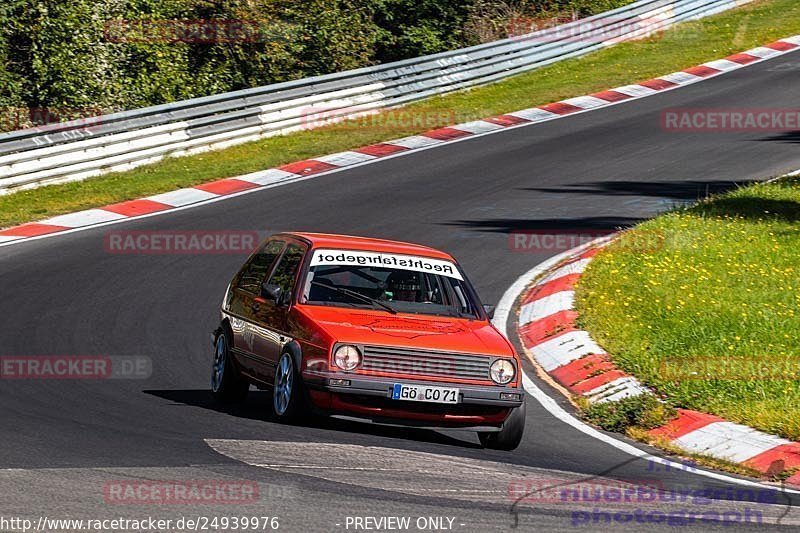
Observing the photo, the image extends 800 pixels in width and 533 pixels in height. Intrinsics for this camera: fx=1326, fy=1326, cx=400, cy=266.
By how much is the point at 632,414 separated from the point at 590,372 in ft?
5.31

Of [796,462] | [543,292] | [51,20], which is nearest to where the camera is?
[796,462]

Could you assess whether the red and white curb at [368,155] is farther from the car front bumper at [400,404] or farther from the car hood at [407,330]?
the car front bumper at [400,404]

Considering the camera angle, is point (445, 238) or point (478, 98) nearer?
point (445, 238)

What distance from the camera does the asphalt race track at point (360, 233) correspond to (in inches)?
302

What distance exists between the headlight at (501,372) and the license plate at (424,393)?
378 millimetres

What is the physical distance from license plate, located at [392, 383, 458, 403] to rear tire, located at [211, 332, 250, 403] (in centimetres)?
203

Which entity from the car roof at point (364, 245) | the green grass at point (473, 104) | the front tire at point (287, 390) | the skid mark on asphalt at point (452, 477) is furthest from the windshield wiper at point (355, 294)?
the green grass at point (473, 104)

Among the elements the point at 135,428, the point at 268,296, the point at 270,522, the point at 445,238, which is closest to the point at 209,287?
the point at 445,238

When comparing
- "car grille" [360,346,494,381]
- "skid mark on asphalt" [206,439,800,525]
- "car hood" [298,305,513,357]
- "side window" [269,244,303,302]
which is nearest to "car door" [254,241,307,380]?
"side window" [269,244,303,302]

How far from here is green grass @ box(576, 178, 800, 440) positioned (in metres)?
10.9

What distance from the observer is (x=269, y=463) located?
833 cm

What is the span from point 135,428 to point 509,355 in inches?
112

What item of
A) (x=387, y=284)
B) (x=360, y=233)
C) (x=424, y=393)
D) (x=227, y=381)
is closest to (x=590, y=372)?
(x=387, y=284)

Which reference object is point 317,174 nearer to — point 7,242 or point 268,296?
point 7,242
